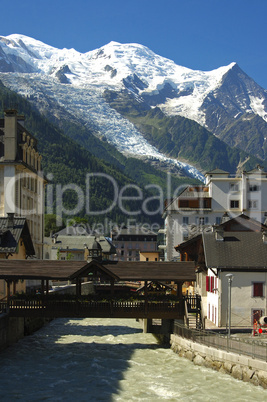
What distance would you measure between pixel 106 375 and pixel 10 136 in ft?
140

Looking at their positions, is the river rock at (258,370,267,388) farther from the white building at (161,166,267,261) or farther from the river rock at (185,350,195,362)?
the white building at (161,166,267,261)

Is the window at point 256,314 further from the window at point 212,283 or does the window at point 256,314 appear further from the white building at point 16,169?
the white building at point 16,169

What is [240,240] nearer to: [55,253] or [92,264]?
[92,264]

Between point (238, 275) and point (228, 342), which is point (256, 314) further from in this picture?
point (228, 342)

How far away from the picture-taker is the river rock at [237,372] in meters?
35.8

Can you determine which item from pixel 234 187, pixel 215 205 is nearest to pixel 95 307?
pixel 215 205

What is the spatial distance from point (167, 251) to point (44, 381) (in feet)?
271

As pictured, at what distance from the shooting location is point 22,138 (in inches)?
3095

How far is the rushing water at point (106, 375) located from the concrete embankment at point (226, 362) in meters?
0.47

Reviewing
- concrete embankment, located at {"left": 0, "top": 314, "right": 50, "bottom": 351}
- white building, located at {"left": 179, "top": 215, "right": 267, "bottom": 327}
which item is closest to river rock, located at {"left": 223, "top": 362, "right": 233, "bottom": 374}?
white building, located at {"left": 179, "top": 215, "right": 267, "bottom": 327}

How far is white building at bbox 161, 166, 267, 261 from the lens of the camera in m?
116

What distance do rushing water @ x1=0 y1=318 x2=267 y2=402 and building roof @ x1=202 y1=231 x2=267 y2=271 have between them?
27.6 ft

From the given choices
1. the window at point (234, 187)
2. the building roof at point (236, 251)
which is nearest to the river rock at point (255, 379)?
the building roof at point (236, 251)

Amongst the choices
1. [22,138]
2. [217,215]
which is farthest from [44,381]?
[217,215]
